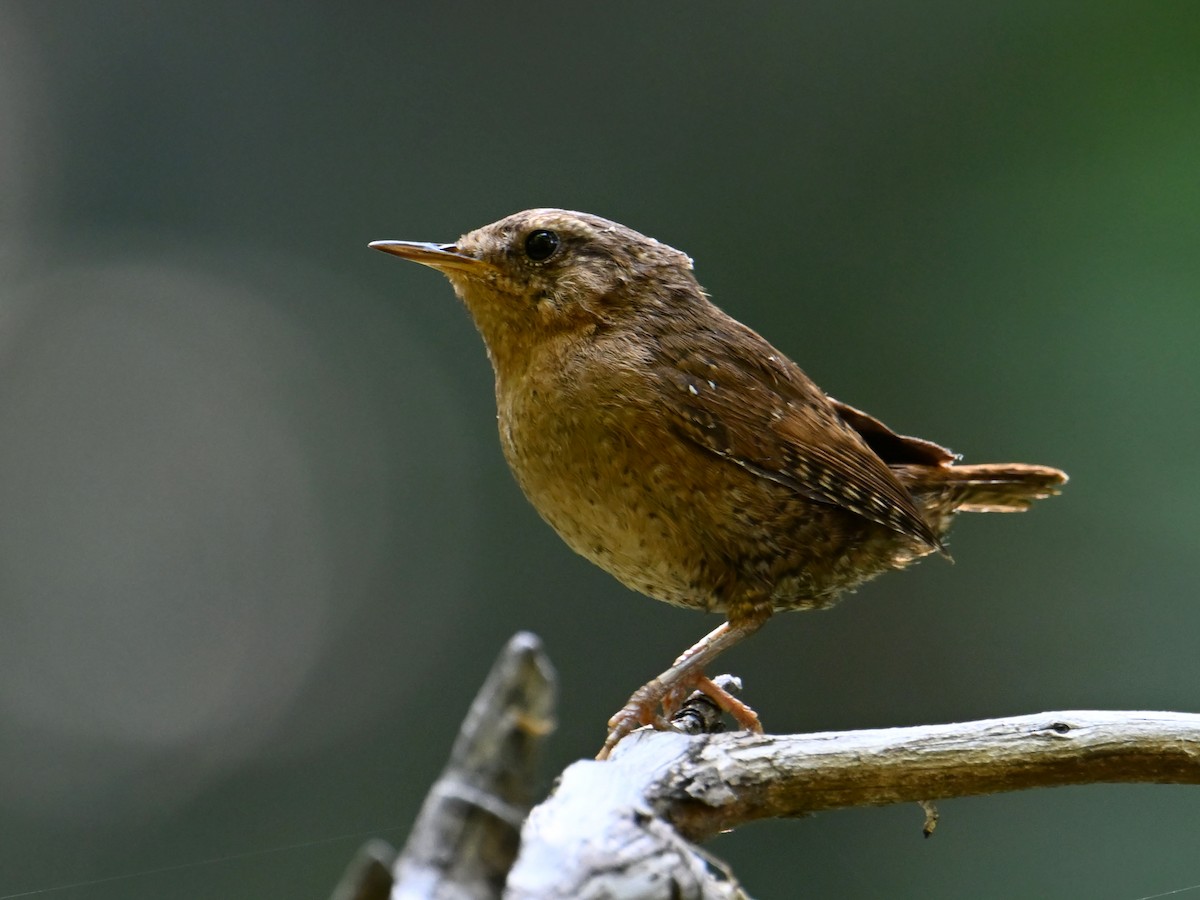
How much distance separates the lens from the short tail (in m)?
3.32

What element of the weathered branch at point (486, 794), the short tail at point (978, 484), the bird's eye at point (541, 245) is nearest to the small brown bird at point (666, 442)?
the bird's eye at point (541, 245)

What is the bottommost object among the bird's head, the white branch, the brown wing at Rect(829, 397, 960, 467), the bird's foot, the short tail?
the bird's foot

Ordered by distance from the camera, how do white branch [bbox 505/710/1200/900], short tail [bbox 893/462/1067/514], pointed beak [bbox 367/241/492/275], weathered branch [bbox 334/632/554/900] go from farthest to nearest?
1. short tail [bbox 893/462/1067/514]
2. pointed beak [bbox 367/241/492/275]
3. white branch [bbox 505/710/1200/900]
4. weathered branch [bbox 334/632/554/900]

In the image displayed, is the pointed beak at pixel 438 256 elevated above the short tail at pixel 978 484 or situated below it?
above

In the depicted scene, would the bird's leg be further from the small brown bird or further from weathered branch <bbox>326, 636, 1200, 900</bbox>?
weathered branch <bbox>326, 636, 1200, 900</bbox>

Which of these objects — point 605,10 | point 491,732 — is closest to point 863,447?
point 491,732

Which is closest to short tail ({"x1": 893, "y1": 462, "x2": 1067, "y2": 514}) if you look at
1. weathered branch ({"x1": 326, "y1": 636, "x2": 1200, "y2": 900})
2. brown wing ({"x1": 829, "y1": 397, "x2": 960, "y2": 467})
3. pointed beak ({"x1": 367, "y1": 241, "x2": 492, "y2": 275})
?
brown wing ({"x1": 829, "y1": 397, "x2": 960, "y2": 467})

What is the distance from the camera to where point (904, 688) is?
19.3ft

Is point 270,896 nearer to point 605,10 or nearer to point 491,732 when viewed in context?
point 491,732

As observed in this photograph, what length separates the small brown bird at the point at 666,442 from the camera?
2.76 meters

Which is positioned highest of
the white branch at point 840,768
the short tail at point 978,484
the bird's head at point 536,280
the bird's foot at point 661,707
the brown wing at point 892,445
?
the bird's head at point 536,280

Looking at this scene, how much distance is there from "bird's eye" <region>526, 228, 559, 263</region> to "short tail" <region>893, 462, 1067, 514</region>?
1.11 meters

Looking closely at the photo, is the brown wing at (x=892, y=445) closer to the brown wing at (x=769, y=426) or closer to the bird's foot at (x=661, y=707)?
the brown wing at (x=769, y=426)

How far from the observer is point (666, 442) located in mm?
2777
